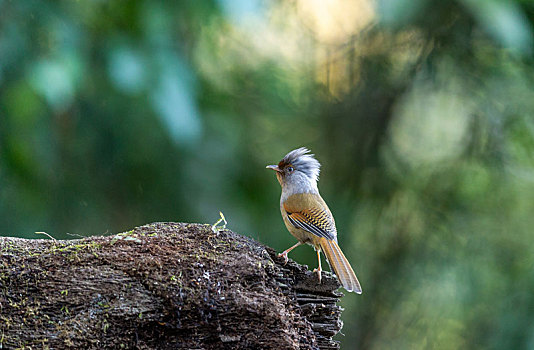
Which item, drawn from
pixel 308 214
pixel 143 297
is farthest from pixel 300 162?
pixel 143 297

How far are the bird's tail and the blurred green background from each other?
1900mm

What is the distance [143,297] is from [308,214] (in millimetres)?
1467

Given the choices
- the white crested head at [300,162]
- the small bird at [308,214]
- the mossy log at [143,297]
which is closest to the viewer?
the mossy log at [143,297]

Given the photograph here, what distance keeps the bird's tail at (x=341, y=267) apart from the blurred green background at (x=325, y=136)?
190cm

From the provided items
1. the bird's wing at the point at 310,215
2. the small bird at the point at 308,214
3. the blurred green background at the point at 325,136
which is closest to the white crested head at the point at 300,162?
the small bird at the point at 308,214

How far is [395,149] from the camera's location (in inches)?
260

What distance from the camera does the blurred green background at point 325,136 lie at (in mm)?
4797

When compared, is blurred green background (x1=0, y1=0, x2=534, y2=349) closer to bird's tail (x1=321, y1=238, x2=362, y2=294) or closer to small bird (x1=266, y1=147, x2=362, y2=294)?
small bird (x1=266, y1=147, x2=362, y2=294)

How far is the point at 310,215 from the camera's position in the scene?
3.43 meters

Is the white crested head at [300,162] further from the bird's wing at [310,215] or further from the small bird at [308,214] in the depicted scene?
the bird's wing at [310,215]

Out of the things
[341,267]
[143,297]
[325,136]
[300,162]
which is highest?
[325,136]

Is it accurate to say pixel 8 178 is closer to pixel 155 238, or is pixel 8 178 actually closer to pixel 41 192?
pixel 41 192

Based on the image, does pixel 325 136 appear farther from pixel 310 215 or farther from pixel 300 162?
pixel 310 215

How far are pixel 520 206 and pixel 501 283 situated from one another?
82cm
